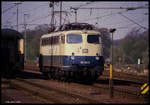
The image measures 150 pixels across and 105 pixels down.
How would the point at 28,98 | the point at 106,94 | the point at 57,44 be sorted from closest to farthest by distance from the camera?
the point at 28,98
the point at 106,94
the point at 57,44

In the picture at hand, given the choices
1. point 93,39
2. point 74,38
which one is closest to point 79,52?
point 74,38

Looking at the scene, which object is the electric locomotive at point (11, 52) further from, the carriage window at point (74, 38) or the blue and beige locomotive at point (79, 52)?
the carriage window at point (74, 38)

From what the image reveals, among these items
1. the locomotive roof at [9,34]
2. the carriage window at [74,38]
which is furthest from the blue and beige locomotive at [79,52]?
the locomotive roof at [9,34]

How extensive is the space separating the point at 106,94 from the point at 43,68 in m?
11.0

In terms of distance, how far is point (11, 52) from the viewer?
1945 centimetres

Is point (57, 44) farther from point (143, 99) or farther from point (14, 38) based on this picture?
point (143, 99)

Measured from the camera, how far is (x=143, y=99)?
42.5 feet

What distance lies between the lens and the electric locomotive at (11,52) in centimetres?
1891

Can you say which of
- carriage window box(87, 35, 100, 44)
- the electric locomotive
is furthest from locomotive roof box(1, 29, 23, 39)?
carriage window box(87, 35, 100, 44)

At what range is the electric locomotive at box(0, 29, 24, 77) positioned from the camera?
18.9m

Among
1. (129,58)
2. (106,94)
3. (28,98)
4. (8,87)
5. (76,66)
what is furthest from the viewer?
(129,58)

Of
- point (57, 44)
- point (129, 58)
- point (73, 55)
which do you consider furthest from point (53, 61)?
point (129, 58)

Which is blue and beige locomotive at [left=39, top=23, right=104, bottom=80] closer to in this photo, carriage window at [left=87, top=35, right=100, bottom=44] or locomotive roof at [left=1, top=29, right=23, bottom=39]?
carriage window at [left=87, top=35, right=100, bottom=44]

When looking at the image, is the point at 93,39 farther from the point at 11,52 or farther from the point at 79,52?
the point at 11,52
